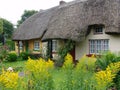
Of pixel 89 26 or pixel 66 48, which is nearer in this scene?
pixel 89 26

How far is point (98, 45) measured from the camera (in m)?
22.3

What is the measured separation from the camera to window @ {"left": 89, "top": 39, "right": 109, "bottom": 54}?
21.7 meters

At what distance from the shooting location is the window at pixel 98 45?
2169 centimetres

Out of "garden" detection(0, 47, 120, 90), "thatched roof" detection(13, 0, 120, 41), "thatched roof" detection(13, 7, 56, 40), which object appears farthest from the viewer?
"thatched roof" detection(13, 7, 56, 40)

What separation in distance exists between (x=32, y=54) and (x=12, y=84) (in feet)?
93.0

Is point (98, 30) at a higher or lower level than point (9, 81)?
higher

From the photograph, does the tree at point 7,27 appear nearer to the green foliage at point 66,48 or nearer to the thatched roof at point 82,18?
the thatched roof at point 82,18

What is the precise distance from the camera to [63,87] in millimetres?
5934

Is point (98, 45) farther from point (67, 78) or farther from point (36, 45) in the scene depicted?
point (67, 78)

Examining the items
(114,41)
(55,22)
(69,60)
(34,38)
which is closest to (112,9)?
(114,41)

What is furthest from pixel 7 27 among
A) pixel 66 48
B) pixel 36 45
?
pixel 66 48

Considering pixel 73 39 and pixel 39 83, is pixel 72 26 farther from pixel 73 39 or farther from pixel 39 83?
pixel 39 83

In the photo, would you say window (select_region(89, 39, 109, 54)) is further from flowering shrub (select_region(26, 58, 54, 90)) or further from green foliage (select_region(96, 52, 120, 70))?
flowering shrub (select_region(26, 58, 54, 90))

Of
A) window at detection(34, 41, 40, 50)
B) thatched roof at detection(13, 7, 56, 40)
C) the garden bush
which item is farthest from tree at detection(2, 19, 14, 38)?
the garden bush
